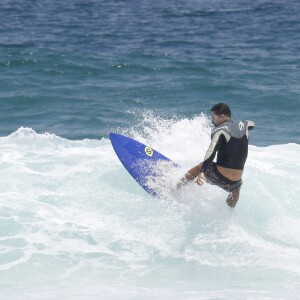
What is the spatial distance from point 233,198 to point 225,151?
0.76 meters

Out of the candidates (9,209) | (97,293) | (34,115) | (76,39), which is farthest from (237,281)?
(76,39)

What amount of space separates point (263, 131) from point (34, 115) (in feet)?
16.2

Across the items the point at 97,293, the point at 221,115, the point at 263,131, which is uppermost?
the point at 263,131

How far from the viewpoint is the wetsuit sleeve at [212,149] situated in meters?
9.56

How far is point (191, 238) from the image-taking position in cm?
998

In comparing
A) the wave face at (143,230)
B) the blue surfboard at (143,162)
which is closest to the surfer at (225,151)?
the wave face at (143,230)

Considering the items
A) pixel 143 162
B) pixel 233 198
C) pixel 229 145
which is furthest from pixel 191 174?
pixel 143 162

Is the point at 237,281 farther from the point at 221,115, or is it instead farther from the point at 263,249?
the point at 221,115

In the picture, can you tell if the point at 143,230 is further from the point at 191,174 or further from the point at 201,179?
the point at 201,179

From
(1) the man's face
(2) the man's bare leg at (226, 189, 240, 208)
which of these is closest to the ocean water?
(2) the man's bare leg at (226, 189, 240, 208)

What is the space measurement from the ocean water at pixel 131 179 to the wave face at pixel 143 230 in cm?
2

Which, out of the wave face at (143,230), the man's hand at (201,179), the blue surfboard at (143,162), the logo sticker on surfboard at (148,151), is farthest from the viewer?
the logo sticker on surfboard at (148,151)

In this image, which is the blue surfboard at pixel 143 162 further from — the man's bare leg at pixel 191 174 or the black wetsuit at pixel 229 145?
the black wetsuit at pixel 229 145

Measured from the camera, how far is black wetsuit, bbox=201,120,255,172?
378 inches
